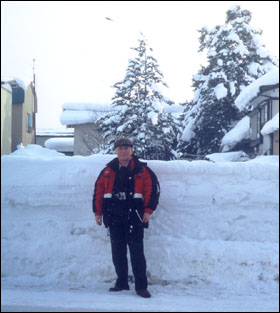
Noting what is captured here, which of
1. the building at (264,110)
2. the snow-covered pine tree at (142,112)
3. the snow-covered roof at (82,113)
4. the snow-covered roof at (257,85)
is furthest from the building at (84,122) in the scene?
the snow-covered roof at (257,85)

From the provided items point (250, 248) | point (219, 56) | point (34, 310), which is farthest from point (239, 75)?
point (34, 310)

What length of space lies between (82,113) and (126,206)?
93.8 ft

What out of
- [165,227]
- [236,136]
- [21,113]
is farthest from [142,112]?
[165,227]

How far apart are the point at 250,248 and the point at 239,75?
22.1m

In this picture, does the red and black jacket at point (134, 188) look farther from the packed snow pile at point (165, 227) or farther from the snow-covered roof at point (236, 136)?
the snow-covered roof at point (236, 136)

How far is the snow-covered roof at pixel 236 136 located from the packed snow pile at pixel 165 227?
18488 millimetres

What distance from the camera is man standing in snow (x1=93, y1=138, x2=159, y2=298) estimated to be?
5871 mm

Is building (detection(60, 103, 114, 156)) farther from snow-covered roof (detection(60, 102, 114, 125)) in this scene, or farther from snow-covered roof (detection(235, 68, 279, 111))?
snow-covered roof (detection(235, 68, 279, 111))

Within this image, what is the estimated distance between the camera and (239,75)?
27.3 metres

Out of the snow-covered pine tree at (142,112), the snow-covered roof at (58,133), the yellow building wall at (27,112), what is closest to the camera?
the snow-covered pine tree at (142,112)

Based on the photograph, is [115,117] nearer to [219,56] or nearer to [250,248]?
[219,56]

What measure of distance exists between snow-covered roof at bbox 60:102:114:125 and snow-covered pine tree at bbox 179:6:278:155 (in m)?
6.86

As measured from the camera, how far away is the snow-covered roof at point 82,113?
33000 mm

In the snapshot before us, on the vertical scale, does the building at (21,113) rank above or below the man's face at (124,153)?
above
